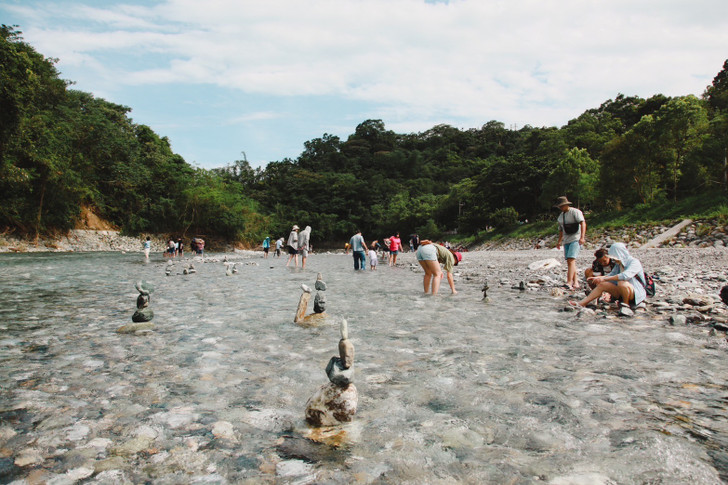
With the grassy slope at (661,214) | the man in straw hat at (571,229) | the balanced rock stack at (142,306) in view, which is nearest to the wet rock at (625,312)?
the man in straw hat at (571,229)

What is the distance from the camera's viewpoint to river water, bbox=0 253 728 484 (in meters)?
2.39

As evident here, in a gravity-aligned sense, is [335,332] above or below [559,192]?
→ below

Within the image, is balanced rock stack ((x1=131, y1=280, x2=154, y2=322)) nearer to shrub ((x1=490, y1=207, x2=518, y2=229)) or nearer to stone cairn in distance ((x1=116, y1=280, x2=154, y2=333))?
stone cairn in distance ((x1=116, y1=280, x2=154, y2=333))

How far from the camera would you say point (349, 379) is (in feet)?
10.2

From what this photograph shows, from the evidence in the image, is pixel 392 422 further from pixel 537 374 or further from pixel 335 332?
pixel 335 332

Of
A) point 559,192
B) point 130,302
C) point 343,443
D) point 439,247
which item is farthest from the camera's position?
point 559,192

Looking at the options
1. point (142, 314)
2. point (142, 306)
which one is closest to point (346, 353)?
point (142, 314)

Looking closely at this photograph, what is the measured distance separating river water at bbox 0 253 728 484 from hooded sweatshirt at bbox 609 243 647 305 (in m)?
1.00

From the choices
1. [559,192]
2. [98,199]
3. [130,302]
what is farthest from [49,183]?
[559,192]

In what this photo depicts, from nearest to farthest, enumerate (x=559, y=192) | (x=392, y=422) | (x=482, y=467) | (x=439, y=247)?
1. (x=482, y=467)
2. (x=392, y=422)
3. (x=439, y=247)
4. (x=559, y=192)

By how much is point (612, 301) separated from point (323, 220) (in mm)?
85087

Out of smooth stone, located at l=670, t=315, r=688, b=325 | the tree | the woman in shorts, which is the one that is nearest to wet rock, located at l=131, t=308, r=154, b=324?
the woman in shorts

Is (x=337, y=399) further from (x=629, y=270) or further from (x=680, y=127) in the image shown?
(x=680, y=127)

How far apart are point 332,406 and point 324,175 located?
102 metres
